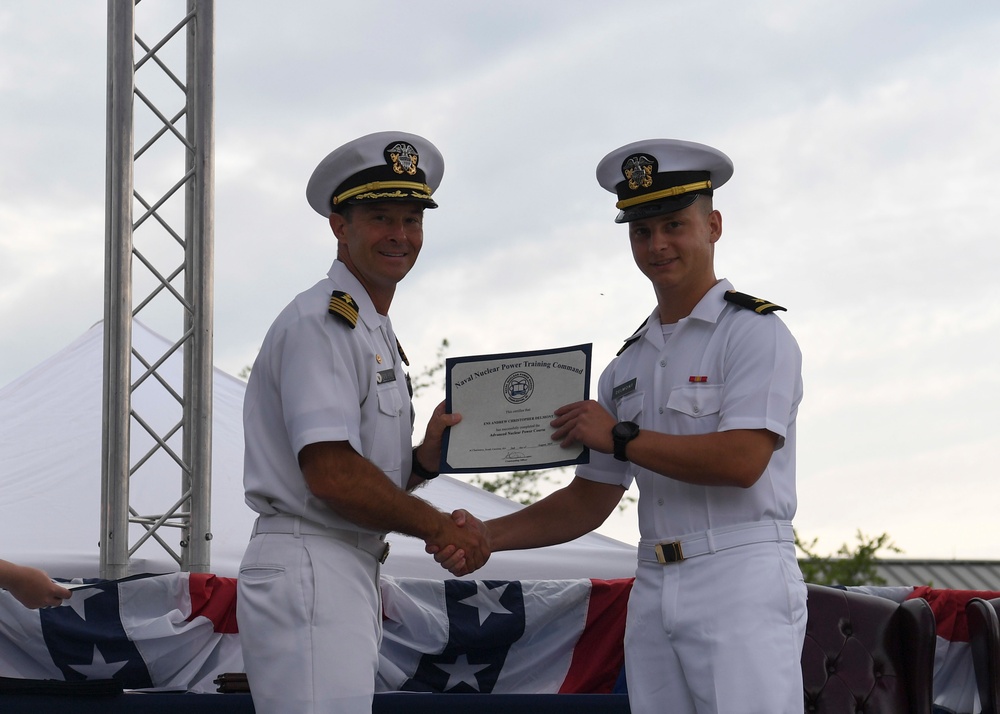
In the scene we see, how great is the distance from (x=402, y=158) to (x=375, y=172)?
9cm

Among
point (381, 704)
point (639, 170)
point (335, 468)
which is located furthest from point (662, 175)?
point (381, 704)

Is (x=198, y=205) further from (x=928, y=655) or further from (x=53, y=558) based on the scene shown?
(x=928, y=655)

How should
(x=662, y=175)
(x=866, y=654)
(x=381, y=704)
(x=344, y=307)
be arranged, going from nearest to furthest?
(x=344, y=307)
(x=662, y=175)
(x=381, y=704)
(x=866, y=654)

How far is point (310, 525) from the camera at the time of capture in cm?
263

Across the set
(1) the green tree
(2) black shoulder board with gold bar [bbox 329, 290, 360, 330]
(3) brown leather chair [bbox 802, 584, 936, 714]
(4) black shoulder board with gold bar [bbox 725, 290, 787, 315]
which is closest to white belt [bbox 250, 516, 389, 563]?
(2) black shoulder board with gold bar [bbox 329, 290, 360, 330]

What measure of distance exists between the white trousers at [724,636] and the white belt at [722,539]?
0.05 feet

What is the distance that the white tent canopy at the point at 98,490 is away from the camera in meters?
5.05

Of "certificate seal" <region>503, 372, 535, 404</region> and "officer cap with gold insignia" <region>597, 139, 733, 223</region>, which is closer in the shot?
"officer cap with gold insignia" <region>597, 139, 733, 223</region>

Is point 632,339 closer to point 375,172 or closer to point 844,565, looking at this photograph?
point 375,172

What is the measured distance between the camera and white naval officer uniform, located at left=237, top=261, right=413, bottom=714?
252 cm

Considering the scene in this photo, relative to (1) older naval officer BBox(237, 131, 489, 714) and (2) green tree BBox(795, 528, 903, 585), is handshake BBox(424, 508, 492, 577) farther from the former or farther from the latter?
(2) green tree BBox(795, 528, 903, 585)

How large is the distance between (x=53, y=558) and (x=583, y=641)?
222cm

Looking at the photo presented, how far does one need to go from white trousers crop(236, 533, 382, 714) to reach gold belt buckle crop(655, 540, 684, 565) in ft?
2.24

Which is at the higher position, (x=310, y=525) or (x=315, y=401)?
(x=315, y=401)
